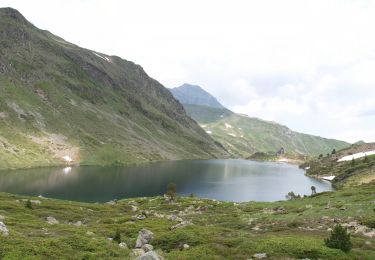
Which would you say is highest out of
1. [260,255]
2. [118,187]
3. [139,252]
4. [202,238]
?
[260,255]

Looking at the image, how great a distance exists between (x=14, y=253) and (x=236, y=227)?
33.9 m

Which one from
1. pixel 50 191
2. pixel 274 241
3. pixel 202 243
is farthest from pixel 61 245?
pixel 50 191

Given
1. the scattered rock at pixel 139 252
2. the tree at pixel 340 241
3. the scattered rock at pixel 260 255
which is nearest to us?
the scattered rock at pixel 260 255

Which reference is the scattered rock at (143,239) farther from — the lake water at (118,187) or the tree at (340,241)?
the lake water at (118,187)

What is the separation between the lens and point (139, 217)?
6769 centimetres

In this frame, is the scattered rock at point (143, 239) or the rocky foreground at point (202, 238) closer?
the rocky foreground at point (202, 238)

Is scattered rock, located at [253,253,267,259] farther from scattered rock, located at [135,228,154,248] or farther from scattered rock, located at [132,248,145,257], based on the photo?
scattered rock, located at [135,228,154,248]

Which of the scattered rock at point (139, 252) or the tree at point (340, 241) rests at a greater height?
the tree at point (340, 241)

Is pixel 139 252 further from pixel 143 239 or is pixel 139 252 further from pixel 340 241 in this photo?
pixel 340 241

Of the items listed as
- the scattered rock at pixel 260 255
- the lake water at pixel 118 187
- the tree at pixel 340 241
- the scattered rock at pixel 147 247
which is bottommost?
the lake water at pixel 118 187

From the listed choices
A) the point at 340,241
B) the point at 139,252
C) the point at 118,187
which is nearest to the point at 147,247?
the point at 139,252

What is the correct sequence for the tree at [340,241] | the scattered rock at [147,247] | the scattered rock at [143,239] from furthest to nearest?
the scattered rock at [143,239] → the scattered rock at [147,247] → the tree at [340,241]

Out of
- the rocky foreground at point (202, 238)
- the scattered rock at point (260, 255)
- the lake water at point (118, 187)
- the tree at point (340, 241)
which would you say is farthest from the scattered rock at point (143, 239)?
the lake water at point (118, 187)

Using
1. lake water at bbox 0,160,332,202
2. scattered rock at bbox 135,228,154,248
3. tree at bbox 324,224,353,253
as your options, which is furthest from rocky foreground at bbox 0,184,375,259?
lake water at bbox 0,160,332,202
